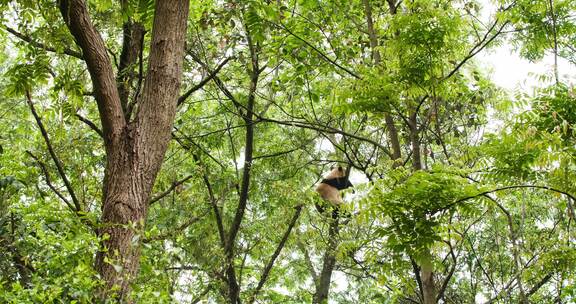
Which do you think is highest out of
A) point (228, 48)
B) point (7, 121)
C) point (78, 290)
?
point (7, 121)

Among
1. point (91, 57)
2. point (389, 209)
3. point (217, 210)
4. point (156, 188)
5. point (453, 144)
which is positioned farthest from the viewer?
point (156, 188)

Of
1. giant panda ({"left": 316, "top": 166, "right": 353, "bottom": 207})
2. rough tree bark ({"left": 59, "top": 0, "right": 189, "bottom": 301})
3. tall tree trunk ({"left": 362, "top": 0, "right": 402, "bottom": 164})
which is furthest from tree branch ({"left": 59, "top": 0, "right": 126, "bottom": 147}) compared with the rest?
giant panda ({"left": 316, "top": 166, "right": 353, "bottom": 207})

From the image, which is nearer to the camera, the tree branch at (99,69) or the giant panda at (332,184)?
the tree branch at (99,69)

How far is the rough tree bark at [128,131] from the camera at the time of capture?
3043 millimetres

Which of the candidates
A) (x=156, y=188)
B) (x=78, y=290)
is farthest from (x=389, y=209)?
(x=156, y=188)

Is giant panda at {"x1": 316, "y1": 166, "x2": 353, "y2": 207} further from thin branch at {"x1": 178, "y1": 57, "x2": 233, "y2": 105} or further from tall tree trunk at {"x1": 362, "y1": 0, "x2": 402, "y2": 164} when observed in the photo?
thin branch at {"x1": 178, "y1": 57, "x2": 233, "y2": 105}

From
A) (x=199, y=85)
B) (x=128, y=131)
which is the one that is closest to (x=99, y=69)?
(x=128, y=131)

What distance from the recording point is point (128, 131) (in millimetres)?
3314

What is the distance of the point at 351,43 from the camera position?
674cm

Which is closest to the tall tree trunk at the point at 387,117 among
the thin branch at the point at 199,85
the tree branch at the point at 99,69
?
the thin branch at the point at 199,85

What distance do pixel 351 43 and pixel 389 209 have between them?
2620 mm

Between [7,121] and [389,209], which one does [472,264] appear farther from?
[7,121]

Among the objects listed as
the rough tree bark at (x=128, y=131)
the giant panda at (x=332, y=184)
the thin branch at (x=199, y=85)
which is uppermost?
the giant panda at (x=332, y=184)

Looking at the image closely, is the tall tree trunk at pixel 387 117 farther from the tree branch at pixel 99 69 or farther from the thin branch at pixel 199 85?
the tree branch at pixel 99 69
